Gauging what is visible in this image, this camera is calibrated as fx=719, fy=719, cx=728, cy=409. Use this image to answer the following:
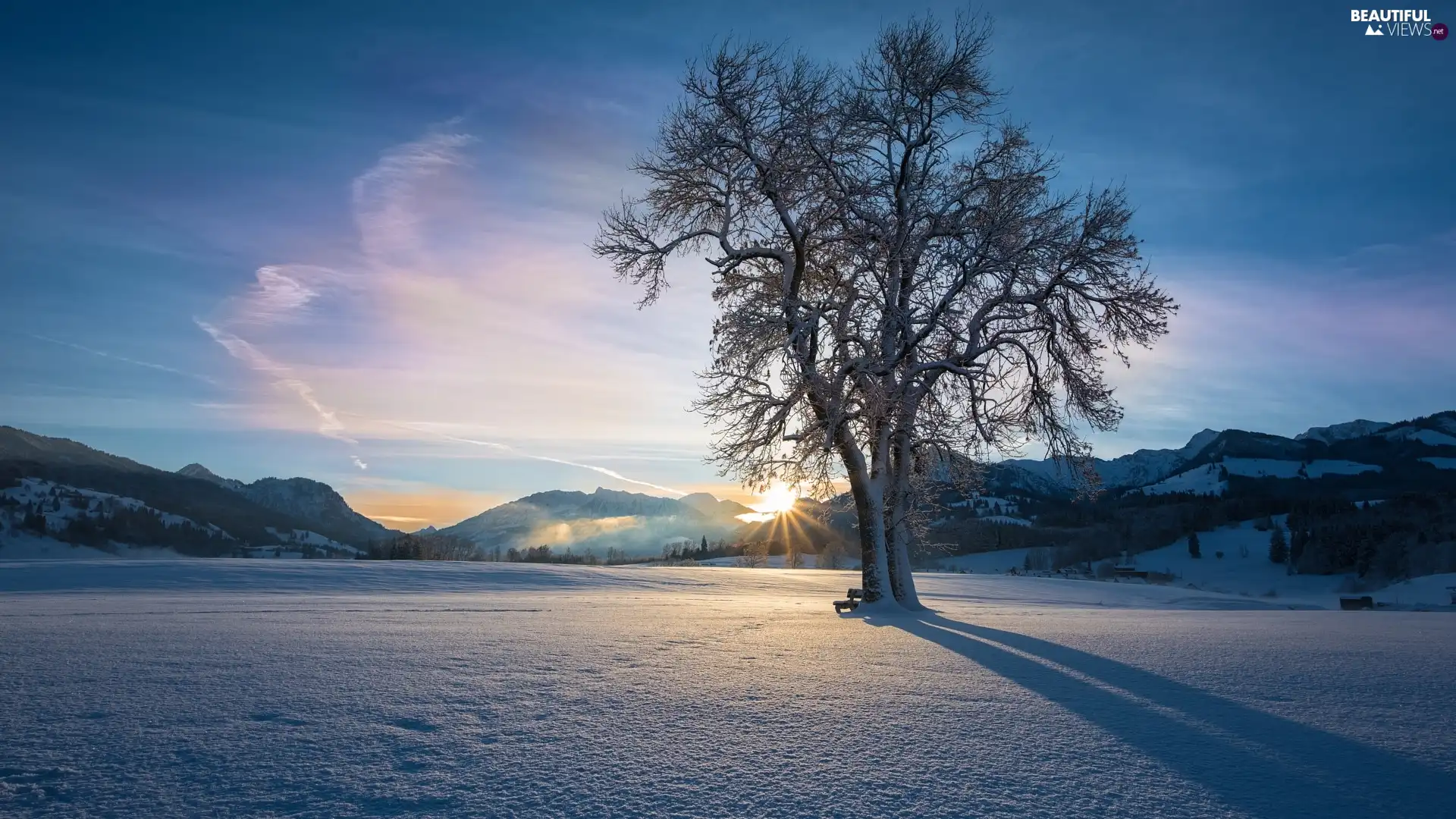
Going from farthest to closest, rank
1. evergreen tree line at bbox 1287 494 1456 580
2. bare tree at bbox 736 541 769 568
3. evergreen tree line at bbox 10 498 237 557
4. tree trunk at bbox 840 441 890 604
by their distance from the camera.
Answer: evergreen tree line at bbox 10 498 237 557 < evergreen tree line at bbox 1287 494 1456 580 < bare tree at bbox 736 541 769 568 < tree trunk at bbox 840 441 890 604

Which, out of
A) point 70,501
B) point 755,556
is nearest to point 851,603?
point 755,556

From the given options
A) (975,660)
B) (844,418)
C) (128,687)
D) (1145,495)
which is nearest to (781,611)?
(844,418)

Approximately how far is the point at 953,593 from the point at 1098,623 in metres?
11.9

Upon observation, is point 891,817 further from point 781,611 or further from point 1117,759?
point 781,611

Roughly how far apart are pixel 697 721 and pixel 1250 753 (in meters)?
2.89

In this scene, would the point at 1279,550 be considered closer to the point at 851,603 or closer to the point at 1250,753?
the point at 851,603

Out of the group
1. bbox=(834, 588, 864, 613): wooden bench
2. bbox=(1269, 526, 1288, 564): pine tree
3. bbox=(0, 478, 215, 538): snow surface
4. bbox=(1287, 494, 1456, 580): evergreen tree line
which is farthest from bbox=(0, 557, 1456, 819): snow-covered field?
bbox=(0, 478, 215, 538): snow surface

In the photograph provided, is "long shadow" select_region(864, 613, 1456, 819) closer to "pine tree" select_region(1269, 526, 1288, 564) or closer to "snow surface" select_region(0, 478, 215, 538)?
"pine tree" select_region(1269, 526, 1288, 564)

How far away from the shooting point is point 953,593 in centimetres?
2280

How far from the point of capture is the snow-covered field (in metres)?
2.96

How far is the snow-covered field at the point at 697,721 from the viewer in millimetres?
2957

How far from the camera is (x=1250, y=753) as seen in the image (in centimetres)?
370

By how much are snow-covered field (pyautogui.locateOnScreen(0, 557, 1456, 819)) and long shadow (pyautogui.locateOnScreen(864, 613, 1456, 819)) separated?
2 cm

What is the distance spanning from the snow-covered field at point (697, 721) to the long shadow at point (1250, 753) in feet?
0.06
